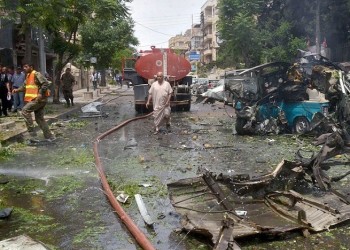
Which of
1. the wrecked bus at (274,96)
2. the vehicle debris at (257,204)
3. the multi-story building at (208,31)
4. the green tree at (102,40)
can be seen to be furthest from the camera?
the multi-story building at (208,31)

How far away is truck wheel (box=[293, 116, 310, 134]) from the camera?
10.7 metres

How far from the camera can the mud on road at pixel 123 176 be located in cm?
429

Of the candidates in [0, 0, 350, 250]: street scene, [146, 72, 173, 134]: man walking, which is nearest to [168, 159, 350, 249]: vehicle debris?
[0, 0, 350, 250]: street scene

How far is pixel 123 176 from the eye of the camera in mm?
6914

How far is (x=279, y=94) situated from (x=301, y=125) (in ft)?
3.28

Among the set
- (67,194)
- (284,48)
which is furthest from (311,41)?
(67,194)

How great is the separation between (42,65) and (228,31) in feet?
37.2

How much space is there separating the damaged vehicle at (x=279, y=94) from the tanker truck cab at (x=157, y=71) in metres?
6.17

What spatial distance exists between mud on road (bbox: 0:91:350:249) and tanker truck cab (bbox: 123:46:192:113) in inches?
166

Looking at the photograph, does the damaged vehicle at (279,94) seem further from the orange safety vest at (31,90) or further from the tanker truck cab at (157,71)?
the tanker truck cab at (157,71)

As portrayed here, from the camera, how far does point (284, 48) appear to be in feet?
78.8

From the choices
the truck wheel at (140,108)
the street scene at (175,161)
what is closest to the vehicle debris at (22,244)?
the street scene at (175,161)

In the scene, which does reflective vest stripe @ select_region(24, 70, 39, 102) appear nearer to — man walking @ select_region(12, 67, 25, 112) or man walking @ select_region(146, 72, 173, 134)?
man walking @ select_region(146, 72, 173, 134)

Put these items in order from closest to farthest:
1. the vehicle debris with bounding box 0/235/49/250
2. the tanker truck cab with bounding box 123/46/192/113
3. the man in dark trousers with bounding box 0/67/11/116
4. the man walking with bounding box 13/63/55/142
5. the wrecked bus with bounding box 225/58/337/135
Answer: the vehicle debris with bounding box 0/235/49/250, the man walking with bounding box 13/63/55/142, the wrecked bus with bounding box 225/58/337/135, the man in dark trousers with bounding box 0/67/11/116, the tanker truck cab with bounding box 123/46/192/113
